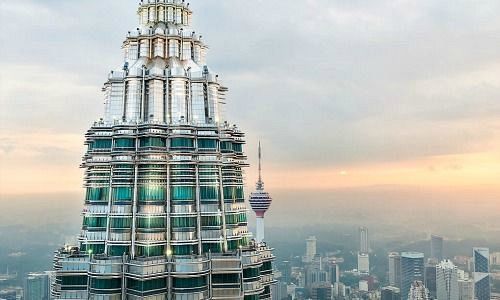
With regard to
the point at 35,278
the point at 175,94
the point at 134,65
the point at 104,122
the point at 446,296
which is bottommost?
the point at 446,296

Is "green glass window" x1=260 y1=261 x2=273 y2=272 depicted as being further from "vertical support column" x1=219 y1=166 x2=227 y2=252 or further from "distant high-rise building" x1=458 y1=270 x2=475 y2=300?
"distant high-rise building" x1=458 y1=270 x2=475 y2=300

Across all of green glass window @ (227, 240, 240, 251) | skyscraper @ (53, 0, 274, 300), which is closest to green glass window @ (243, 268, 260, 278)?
skyscraper @ (53, 0, 274, 300)

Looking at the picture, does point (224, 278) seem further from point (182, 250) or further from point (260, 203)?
point (260, 203)

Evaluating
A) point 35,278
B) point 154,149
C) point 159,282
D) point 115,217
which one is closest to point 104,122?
point 154,149

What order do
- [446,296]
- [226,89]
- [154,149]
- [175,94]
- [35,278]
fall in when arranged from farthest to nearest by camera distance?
1. [446,296]
2. [35,278]
3. [226,89]
4. [175,94]
5. [154,149]

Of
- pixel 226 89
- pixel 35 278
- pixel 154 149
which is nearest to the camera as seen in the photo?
pixel 154 149

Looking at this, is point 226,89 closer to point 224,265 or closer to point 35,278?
point 224,265
